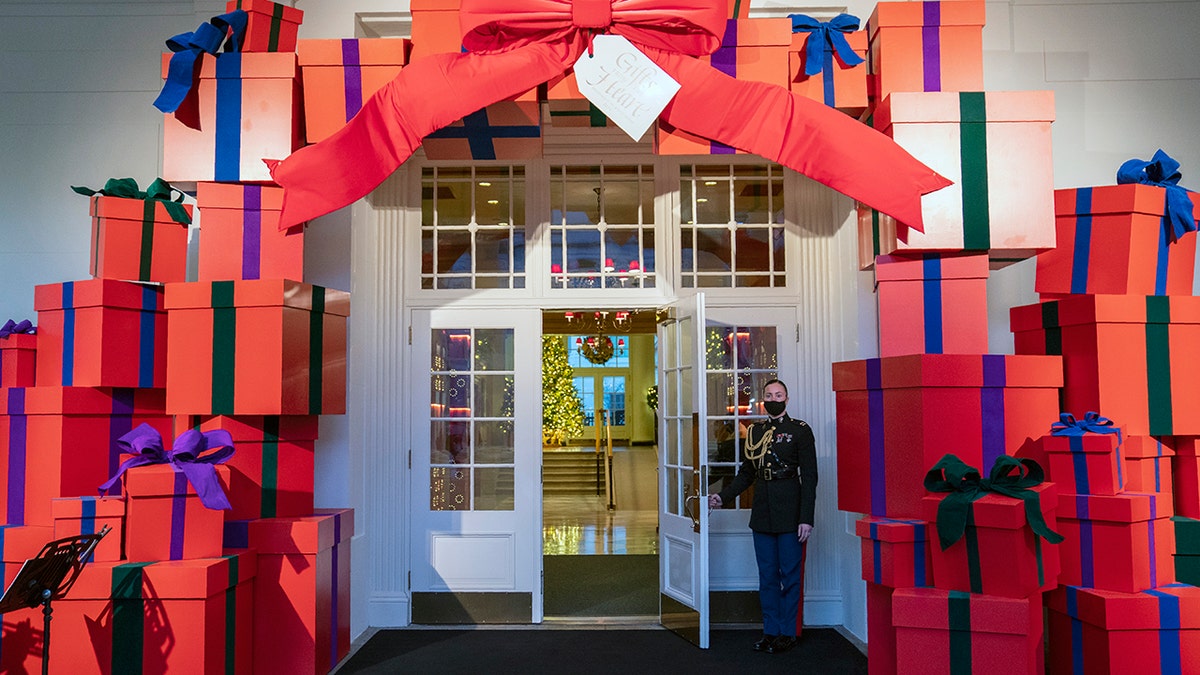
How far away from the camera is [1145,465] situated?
3.78m

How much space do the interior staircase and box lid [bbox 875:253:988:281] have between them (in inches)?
429

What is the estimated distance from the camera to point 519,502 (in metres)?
5.69

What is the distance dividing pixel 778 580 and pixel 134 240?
11.8ft

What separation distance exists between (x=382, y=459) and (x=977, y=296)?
11.6ft

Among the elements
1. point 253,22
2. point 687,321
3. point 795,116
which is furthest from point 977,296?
point 253,22

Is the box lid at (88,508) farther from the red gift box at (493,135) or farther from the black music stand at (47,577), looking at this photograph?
the red gift box at (493,135)

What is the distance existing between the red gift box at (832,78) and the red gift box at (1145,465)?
1770 millimetres

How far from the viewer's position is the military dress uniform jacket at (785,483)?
195 inches

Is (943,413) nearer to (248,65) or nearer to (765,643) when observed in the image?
(765,643)

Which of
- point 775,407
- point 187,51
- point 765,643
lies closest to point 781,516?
point 775,407

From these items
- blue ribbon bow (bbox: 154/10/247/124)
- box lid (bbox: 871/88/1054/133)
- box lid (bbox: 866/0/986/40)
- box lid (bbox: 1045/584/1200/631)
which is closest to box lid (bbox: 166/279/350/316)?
blue ribbon bow (bbox: 154/10/247/124)

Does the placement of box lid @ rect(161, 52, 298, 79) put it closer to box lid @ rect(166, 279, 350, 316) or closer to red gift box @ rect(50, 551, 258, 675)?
box lid @ rect(166, 279, 350, 316)

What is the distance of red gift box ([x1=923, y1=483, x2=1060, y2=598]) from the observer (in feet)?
10.4

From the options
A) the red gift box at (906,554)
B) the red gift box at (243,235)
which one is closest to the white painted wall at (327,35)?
the red gift box at (243,235)
